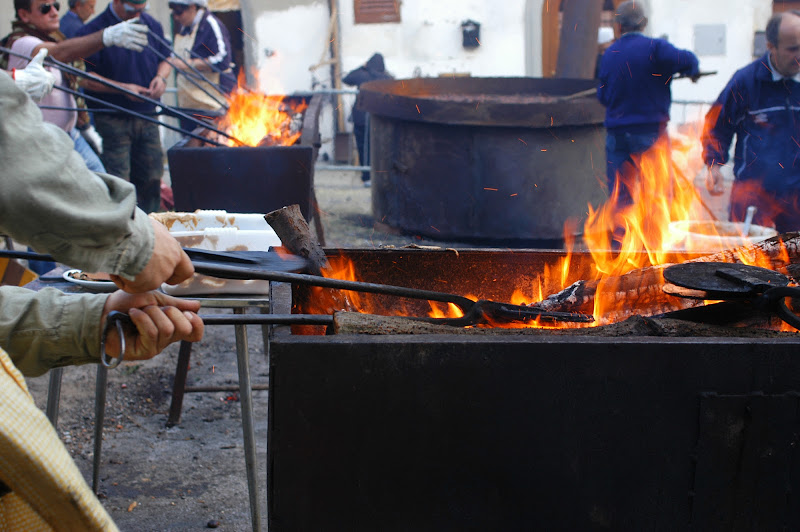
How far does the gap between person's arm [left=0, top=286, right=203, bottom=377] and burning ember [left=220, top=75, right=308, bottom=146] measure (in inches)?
139

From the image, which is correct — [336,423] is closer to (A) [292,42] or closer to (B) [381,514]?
(B) [381,514]

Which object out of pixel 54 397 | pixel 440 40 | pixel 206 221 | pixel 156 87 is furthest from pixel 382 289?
pixel 440 40

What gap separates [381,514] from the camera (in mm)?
1833

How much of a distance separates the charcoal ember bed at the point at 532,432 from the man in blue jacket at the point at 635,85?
4194mm

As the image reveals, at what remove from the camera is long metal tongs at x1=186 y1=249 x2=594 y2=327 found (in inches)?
75.5

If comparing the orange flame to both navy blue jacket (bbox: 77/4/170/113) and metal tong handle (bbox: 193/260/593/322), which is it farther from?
navy blue jacket (bbox: 77/4/170/113)

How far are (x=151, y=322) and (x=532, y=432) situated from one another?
0.94 metres

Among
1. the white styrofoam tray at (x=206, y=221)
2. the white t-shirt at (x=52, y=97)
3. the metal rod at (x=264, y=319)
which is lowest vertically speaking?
the white styrofoam tray at (x=206, y=221)

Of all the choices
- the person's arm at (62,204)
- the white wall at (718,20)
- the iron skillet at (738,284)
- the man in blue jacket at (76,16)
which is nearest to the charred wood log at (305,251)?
the person's arm at (62,204)

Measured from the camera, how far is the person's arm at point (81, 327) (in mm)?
1749

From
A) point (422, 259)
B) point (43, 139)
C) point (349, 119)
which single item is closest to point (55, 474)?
point (43, 139)

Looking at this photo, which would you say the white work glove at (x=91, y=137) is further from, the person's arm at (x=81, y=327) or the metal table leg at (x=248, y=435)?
the person's arm at (x=81, y=327)

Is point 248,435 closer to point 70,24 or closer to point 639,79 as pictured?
point 639,79

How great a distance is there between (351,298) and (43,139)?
136 centimetres
